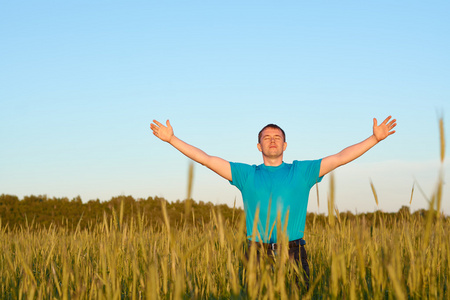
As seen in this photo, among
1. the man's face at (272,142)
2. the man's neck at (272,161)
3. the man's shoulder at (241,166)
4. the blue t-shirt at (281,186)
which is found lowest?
the blue t-shirt at (281,186)

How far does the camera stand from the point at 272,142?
400cm

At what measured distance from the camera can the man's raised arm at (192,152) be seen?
12.6 feet

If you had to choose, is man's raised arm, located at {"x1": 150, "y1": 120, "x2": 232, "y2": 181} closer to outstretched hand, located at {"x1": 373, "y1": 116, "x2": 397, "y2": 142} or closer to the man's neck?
the man's neck

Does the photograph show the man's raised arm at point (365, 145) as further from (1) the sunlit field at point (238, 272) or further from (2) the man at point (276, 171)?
(1) the sunlit field at point (238, 272)

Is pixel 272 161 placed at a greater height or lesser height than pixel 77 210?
greater

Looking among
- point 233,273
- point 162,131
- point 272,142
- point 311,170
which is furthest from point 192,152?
point 233,273

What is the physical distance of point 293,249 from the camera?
3.50m

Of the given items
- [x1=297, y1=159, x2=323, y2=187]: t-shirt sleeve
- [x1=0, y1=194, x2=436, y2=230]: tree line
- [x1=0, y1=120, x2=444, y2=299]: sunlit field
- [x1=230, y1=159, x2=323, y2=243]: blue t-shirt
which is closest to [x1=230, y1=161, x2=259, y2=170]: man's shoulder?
[x1=230, y1=159, x2=323, y2=243]: blue t-shirt

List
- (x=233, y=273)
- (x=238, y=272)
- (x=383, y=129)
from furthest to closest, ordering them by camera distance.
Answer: (x=383, y=129)
(x=238, y=272)
(x=233, y=273)

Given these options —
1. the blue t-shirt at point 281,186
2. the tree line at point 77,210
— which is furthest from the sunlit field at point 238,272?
the tree line at point 77,210

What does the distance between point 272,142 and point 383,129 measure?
107cm


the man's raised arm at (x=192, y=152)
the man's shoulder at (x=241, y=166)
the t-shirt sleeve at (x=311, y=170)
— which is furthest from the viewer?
the man's shoulder at (x=241, y=166)

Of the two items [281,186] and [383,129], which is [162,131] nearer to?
[281,186]

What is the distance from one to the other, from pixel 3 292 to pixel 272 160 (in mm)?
2588
